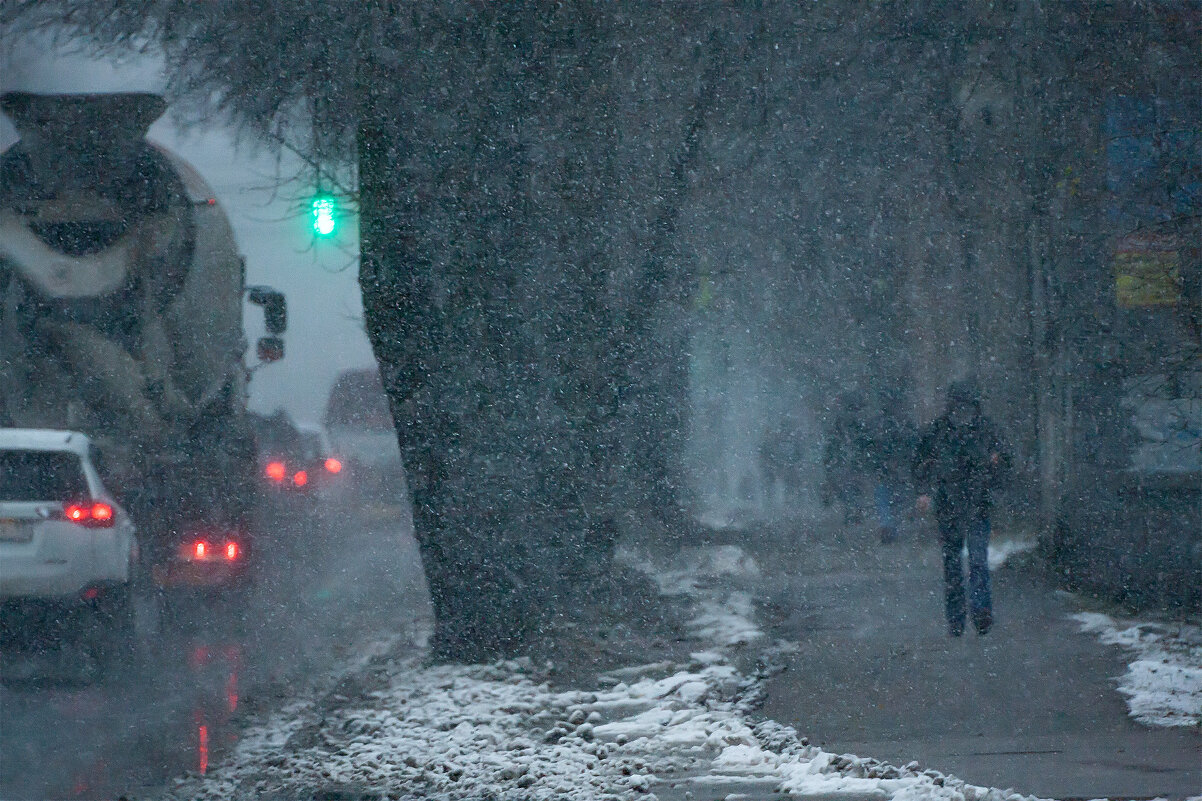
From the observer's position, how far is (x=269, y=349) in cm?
668

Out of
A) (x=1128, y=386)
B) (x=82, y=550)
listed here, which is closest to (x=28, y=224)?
(x=82, y=550)

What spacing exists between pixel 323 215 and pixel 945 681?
14.4 feet

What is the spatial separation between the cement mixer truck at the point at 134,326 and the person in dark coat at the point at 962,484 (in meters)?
4.21

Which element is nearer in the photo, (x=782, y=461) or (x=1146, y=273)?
(x=782, y=461)

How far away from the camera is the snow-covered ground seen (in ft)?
16.0

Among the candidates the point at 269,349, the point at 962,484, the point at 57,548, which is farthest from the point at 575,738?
the point at 57,548

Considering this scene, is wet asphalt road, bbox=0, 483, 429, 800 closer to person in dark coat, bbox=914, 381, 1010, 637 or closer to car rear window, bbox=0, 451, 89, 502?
car rear window, bbox=0, 451, 89, 502

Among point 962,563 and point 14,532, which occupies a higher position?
point 14,532

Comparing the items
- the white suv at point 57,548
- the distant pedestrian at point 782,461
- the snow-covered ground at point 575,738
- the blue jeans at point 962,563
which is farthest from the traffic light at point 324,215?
the blue jeans at point 962,563

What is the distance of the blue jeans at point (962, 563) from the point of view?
632 cm

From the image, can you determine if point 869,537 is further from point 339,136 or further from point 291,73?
point 291,73

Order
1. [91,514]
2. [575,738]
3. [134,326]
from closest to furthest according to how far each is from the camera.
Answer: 1. [575,738]
2. [91,514]
3. [134,326]

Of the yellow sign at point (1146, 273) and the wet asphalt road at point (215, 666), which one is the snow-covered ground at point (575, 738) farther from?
the yellow sign at point (1146, 273)

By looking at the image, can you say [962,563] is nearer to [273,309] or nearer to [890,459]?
[890,459]
